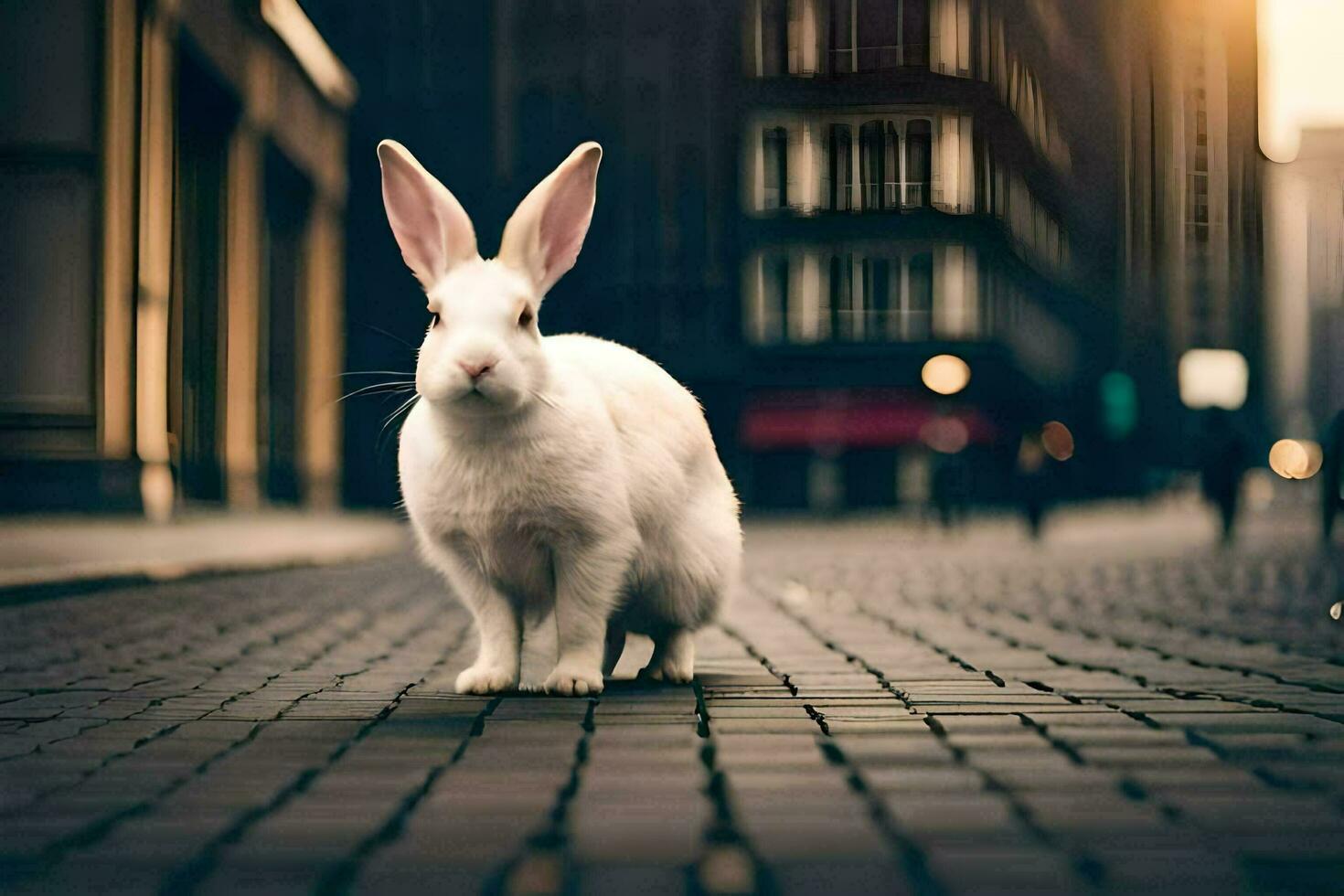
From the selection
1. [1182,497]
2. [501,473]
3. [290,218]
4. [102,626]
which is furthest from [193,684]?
[1182,497]

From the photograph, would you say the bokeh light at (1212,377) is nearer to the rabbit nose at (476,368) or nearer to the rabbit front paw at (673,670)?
the rabbit front paw at (673,670)

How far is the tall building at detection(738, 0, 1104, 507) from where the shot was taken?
36469 millimetres

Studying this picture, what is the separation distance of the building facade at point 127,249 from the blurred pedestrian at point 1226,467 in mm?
12815

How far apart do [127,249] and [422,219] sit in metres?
13.1

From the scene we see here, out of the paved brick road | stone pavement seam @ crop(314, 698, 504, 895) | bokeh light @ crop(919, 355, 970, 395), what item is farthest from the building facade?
bokeh light @ crop(919, 355, 970, 395)

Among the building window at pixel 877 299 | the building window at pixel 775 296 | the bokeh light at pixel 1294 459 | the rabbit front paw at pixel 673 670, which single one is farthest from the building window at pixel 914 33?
the bokeh light at pixel 1294 459

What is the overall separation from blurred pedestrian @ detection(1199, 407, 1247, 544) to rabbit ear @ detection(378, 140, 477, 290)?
18.9m

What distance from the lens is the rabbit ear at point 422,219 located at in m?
5.11

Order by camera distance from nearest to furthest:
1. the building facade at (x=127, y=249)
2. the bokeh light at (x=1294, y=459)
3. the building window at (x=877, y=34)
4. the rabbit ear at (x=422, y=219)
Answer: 1. the rabbit ear at (x=422, y=219)
2. the building facade at (x=127, y=249)
3. the building window at (x=877, y=34)
4. the bokeh light at (x=1294, y=459)

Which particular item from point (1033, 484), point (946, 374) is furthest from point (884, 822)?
point (946, 374)

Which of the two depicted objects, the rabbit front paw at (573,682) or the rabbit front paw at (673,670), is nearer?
the rabbit front paw at (573,682)

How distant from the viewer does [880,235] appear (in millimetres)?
38062

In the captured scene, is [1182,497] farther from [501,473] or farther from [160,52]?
[501,473]

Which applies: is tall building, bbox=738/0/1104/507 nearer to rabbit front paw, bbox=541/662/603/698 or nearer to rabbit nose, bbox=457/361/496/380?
rabbit front paw, bbox=541/662/603/698
